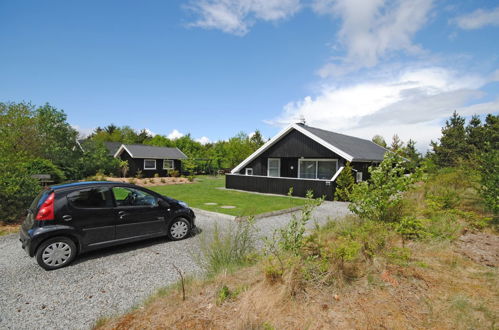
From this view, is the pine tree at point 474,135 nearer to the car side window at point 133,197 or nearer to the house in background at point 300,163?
the house in background at point 300,163

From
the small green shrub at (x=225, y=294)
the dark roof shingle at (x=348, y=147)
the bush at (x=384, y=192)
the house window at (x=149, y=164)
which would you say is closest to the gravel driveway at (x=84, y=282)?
the small green shrub at (x=225, y=294)

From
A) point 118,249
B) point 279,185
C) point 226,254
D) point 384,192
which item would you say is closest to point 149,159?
point 279,185

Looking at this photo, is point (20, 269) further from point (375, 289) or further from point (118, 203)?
point (375, 289)

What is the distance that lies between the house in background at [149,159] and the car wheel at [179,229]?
86.0 feet

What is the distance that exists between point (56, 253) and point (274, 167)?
1570cm

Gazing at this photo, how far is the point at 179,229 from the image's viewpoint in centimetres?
691

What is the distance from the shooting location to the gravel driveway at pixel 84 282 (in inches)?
137

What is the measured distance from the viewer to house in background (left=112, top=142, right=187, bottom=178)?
30656 millimetres

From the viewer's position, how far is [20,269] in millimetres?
4938

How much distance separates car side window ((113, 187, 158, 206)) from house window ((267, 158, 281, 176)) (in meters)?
13.5

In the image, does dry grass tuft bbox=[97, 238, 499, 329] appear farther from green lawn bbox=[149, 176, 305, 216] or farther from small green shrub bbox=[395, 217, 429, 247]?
green lawn bbox=[149, 176, 305, 216]

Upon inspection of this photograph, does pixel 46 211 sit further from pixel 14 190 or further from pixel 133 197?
pixel 14 190

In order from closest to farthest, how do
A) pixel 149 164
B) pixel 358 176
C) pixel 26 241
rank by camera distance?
pixel 26 241
pixel 358 176
pixel 149 164

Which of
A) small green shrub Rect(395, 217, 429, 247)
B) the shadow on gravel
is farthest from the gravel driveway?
small green shrub Rect(395, 217, 429, 247)
